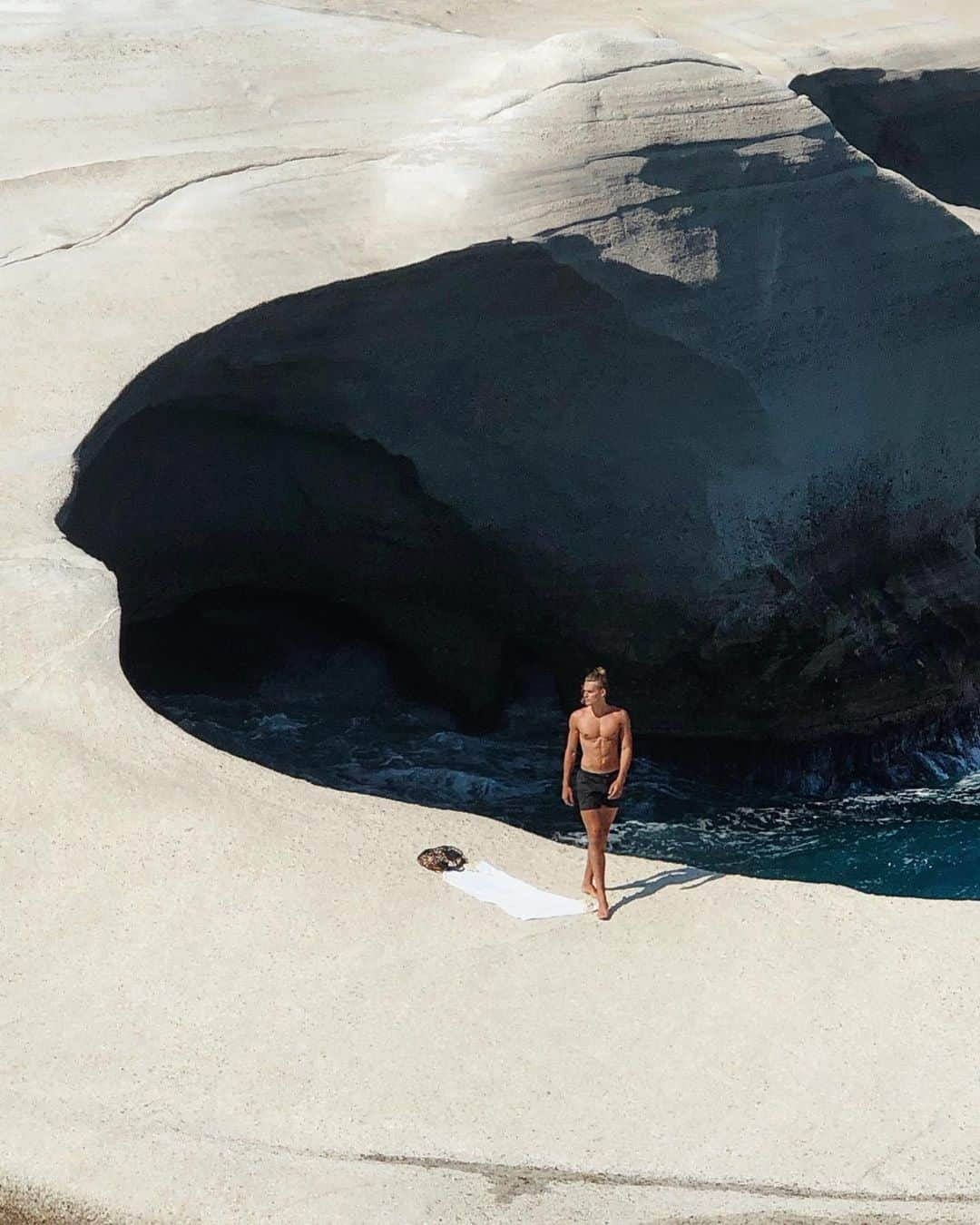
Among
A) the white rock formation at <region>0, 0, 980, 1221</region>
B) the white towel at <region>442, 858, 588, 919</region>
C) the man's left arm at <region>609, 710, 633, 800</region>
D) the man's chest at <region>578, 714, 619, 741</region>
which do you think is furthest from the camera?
the man's chest at <region>578, 714, 619, 741</region>

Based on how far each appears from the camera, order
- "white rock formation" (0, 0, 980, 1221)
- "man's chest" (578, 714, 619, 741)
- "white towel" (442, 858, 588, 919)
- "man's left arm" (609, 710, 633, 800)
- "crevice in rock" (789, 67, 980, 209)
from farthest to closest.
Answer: "crevice in rock" (789, 67, 980, 209) < "man's chest" (578, 714, 619, 741) < "man's left arm" (609, 710, 633, 800) < "white towel" (442, 858, 588, 919) < "white rock formation" (0, 0, 980, 1221)

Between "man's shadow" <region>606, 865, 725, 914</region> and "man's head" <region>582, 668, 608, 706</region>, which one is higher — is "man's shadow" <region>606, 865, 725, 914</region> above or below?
below

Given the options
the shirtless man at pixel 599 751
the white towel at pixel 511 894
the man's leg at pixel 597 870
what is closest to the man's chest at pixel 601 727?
the shirtless man at pixel 599 751

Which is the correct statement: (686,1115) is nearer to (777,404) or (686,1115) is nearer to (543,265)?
(543,265)

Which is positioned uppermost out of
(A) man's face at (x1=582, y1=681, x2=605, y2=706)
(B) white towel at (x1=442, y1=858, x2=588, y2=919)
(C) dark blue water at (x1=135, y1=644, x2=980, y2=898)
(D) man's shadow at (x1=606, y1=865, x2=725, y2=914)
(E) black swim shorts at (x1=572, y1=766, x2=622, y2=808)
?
(A) man's face at (x1=582, y1=681, x2=605, y2=706)

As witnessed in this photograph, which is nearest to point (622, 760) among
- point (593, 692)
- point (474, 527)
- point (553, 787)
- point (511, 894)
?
point (593, 692)

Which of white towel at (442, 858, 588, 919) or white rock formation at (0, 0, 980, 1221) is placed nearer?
white rock formation at (0, 0, 980, 1221)

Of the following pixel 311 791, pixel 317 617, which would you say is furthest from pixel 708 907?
pixel 317 617

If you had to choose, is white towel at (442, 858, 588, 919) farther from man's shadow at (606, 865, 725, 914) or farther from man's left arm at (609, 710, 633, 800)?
man's left arm at (609, 710, 633, 800)

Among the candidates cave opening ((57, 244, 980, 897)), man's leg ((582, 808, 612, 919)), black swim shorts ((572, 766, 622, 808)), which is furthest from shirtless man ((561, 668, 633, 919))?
cave opening ((57, 244, 980, 897))
